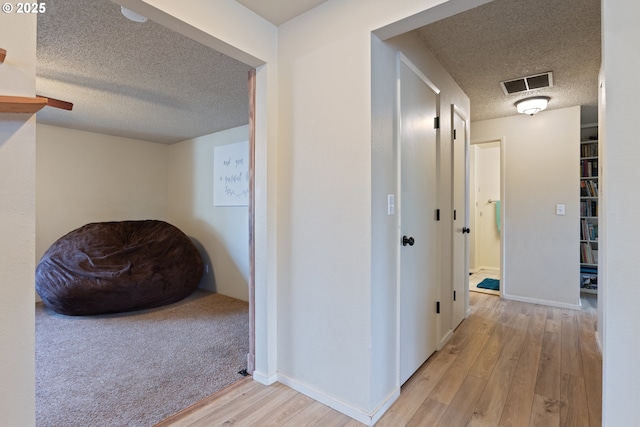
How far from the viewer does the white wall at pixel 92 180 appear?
4.02 m

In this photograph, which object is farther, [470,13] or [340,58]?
[470,13]

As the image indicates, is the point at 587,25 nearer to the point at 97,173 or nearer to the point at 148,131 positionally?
the point at 148,131

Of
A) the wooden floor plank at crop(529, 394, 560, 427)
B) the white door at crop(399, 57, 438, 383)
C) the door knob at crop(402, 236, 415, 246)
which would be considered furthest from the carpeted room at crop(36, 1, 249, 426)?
the wooden floor plank at crop(529, 394, 560, 427)

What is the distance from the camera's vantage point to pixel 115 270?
135 inches

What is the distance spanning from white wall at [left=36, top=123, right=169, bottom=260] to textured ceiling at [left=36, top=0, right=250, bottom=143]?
1.11ft

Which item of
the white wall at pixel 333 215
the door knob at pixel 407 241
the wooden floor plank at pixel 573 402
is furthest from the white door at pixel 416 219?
the wooden floor plank at pixel 573 402

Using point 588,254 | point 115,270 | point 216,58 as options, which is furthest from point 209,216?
point 588,254

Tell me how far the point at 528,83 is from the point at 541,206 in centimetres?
157

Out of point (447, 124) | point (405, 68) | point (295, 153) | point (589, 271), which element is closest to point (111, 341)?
point (295, 153)

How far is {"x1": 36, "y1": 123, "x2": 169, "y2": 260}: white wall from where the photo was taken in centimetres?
402

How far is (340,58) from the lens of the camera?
1711 mm

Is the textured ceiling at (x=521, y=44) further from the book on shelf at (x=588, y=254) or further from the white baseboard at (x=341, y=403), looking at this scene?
the white baseboard at (x=341, y=403)

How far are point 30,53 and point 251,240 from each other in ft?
4.55

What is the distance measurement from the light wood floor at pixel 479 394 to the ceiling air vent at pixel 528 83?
2347 mm
